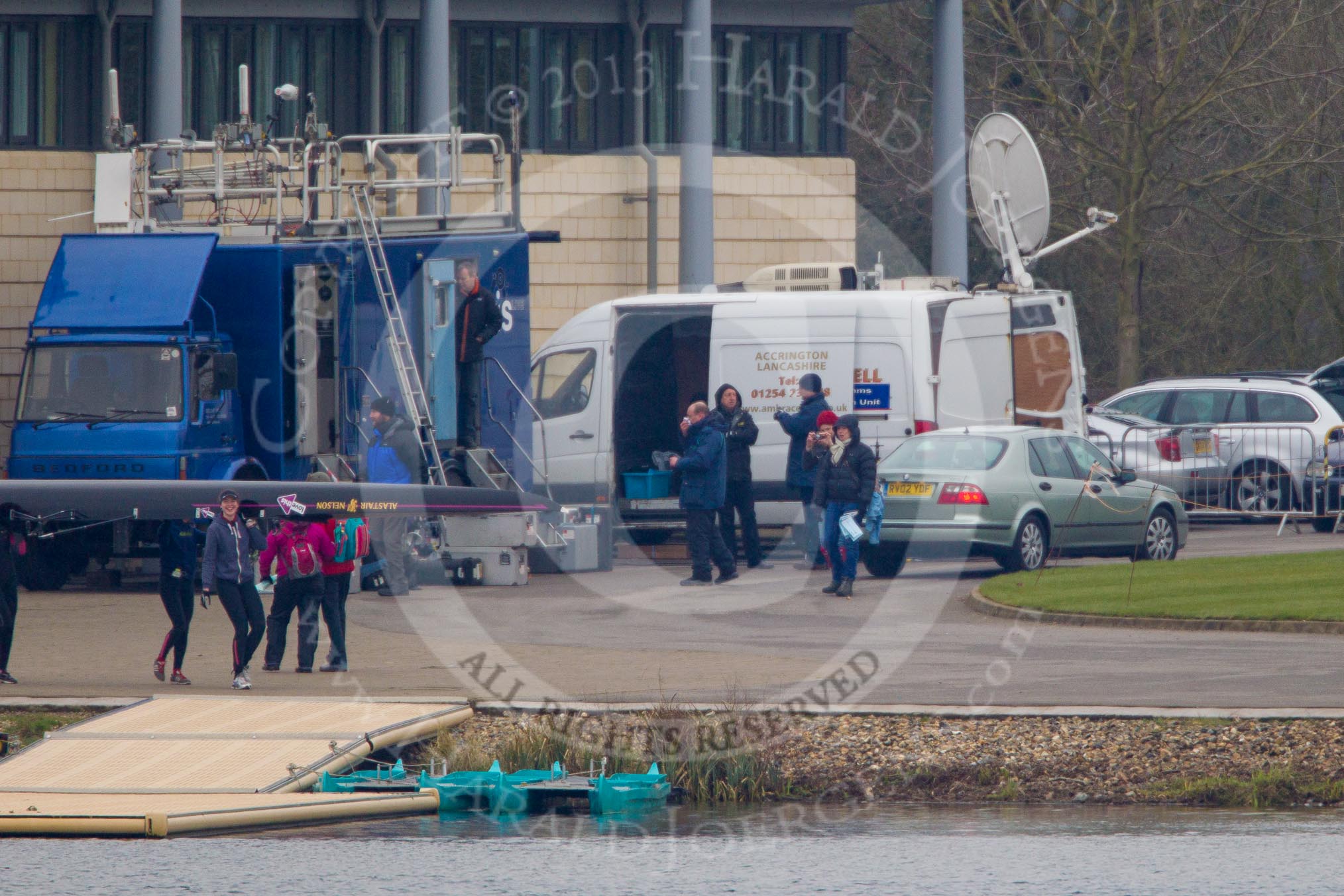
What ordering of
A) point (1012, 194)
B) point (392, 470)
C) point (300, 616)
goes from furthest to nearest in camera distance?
point (1012, 194)
point (392, 470)
point (300, 616)

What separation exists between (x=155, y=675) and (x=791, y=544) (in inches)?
423

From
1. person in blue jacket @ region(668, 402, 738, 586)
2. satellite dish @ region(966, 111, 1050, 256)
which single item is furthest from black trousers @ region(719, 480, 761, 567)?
satellite dish @ region(966, 111, 1050, 256)

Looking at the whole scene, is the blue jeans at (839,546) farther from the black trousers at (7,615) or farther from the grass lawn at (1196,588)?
the black trousers at (7,615)

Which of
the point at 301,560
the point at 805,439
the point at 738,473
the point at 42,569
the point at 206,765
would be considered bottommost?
the point at 206,765

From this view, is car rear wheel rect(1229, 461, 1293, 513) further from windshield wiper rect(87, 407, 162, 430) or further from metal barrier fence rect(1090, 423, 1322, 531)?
windshield wiper rect(87, 407, 162, 430)

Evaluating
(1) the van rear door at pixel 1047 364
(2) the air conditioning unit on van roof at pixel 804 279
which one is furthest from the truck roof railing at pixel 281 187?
(1) the van rear door at pixel 1047 364

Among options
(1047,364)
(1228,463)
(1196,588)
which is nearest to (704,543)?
(1196,588)

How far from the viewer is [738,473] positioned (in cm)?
1970

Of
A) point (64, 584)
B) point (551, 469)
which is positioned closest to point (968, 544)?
point (551, 469)

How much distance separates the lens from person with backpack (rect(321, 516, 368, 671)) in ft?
45.5

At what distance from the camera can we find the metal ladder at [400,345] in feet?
62.2

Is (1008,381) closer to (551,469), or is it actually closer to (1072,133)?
(551,469)

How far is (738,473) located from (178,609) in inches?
294

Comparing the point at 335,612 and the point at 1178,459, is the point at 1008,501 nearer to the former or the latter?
the point at 1178,459
